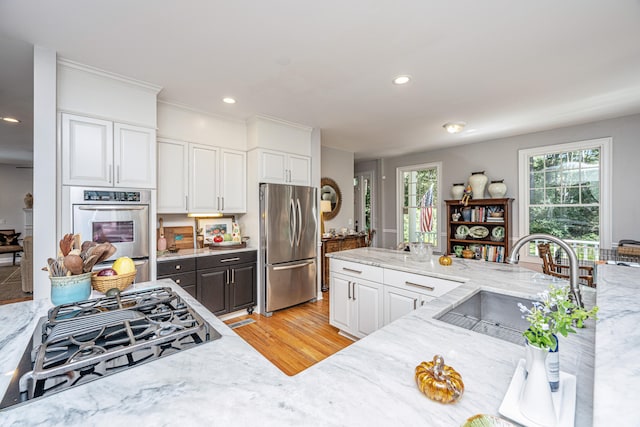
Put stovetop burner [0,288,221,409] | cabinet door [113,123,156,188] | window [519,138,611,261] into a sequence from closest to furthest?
stovetop burner [0,288,221,409], cabinet door [113,123,156,188], window [519,138,611,261]

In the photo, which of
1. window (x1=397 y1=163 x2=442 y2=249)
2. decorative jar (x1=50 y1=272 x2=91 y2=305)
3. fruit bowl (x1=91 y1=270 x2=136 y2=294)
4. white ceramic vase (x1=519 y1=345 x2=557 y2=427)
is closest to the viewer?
white ceramic vase (x1=519 y1=345 x2=557 y2=427)

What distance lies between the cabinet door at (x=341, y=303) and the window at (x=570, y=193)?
137 inches

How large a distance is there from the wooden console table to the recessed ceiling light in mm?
2649

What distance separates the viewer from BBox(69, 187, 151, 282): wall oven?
93.4 inches

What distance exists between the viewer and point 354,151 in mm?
5770

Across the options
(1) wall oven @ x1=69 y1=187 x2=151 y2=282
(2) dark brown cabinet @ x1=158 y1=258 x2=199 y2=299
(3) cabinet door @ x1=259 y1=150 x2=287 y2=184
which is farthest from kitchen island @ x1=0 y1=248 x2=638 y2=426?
(3) cabinet door @ x1=259 y1=150 x2=287 y2=184

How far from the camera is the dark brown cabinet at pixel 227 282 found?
3135 millimetres

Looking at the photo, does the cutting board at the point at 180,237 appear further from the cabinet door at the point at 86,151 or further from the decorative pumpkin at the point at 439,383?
the decorative pumpkin at the point at 439,383

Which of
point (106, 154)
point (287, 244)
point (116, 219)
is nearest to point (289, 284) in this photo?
point (287, 244)

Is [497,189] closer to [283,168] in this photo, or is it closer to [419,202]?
[419,202]

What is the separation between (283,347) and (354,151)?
4167 millimetres

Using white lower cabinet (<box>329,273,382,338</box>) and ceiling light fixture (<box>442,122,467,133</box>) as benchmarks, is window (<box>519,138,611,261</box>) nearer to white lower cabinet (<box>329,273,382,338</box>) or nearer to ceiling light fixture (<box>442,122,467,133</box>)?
ceiling light fixture (<box>442,122,467,133</box>)

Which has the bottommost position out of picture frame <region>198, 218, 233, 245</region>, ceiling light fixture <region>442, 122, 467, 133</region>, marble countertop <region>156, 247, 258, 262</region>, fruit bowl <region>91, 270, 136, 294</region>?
marble countertop <region>156, 247, 258, 262</region>

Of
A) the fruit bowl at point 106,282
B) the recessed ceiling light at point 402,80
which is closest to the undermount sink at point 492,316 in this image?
the fruit bowl at point 106,282
